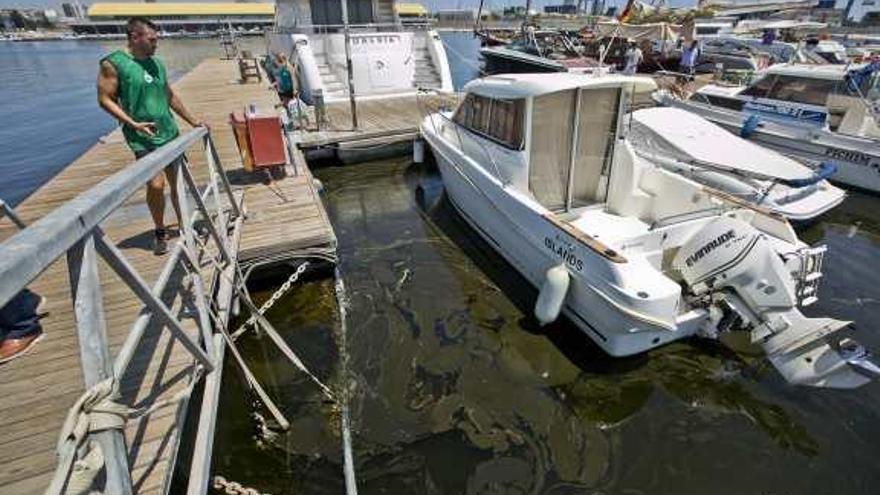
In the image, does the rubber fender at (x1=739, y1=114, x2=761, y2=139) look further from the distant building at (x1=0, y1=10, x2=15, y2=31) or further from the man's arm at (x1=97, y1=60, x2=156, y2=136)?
the distant building at (x1=0, y1=10, x2=15, y2=31)

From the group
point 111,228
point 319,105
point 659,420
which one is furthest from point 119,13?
point 659,420

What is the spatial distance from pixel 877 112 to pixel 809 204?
13.9ft

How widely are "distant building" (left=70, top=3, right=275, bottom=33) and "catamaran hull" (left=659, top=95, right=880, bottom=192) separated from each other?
7829 cm

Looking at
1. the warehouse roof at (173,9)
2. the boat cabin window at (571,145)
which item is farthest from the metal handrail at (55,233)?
the warehouse roof at (173,9)

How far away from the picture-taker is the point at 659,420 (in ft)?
14.3

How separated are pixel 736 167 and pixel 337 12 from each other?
46.5 ft

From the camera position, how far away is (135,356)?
3.27 m

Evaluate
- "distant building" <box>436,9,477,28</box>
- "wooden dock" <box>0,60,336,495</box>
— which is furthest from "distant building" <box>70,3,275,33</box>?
"wooden dock" <box>0,60,336,495</box>

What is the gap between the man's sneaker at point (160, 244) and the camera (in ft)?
15.4

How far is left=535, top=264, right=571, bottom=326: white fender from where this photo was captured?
5027 mm

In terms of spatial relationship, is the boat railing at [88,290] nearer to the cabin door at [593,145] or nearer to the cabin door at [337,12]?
the cabin door at [593,145]

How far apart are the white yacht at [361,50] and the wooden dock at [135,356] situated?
25.9 ft

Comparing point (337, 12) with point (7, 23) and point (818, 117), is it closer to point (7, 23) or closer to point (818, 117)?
point (818, 117)

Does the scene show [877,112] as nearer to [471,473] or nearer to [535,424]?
[535,424]
